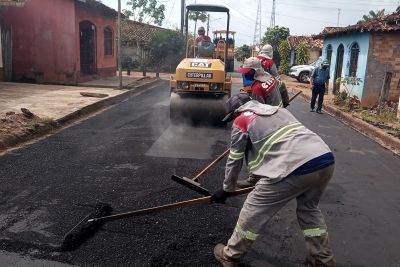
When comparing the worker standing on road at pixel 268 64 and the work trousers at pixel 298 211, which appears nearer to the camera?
the work trousers at pixel 298 211

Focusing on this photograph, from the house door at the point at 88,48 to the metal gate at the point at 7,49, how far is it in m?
3.02

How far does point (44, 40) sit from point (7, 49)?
139cm

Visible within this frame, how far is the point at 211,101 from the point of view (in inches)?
332

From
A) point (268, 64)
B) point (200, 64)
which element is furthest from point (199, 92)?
point (268, 64)

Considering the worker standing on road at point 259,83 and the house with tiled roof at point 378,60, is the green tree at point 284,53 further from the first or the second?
the worker standing on road at point 259,83

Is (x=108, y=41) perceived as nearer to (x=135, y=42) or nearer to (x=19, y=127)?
(x=135, y=42)

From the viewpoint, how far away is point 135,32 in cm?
2886

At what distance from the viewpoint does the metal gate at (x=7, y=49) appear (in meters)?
14.5

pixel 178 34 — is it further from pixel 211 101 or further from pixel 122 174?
pixel 122 174

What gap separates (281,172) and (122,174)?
312 cm

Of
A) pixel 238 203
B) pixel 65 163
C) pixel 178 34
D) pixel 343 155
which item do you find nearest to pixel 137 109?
pixel 65 163

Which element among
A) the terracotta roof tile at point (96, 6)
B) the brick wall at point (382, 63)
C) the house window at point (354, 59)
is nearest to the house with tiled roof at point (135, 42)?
the terracotta roof tile at point (96, 6)

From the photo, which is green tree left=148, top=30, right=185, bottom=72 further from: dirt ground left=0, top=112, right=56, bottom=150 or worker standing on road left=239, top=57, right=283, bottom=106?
worker standing on road left=239, top=57, right=283, bottom=106

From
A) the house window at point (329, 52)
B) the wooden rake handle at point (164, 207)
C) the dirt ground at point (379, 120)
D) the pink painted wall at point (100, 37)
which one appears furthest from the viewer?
the house window at point (329, 52)
